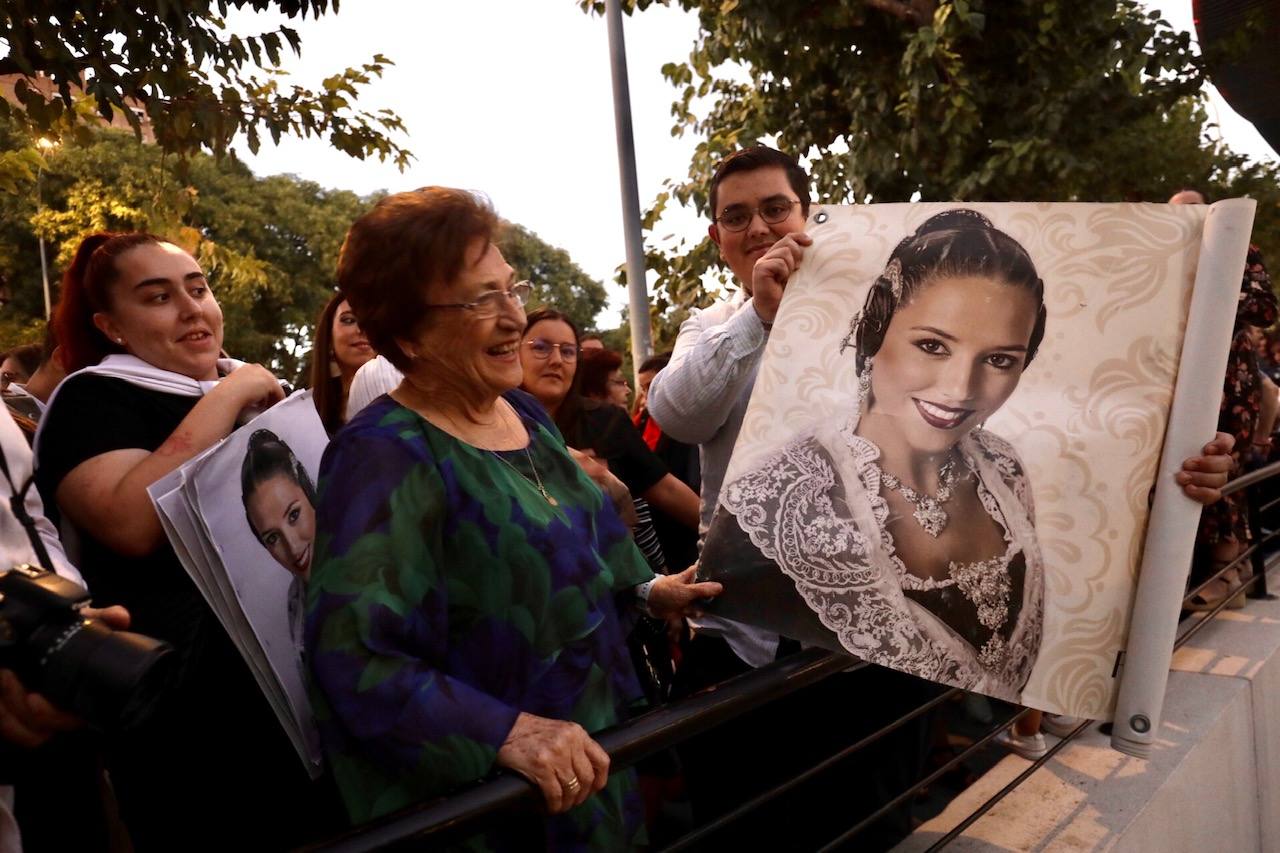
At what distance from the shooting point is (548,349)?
11.6ft

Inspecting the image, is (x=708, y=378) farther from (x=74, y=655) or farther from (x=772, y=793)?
(x=74, y=655)

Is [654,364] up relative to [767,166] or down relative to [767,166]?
down

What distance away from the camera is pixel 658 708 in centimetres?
164

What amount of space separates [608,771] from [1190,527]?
35.1 inches

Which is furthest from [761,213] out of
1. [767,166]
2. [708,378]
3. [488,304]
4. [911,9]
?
[911,9]

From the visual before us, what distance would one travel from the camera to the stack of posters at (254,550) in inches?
66.4

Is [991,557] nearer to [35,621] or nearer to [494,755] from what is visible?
[494,755]

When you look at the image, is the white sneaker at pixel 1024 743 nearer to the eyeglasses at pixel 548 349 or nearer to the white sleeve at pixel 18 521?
the eyeglasses at pixel 548 349

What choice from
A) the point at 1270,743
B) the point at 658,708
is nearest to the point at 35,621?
the point at 658,708

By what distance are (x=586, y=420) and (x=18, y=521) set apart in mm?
2029

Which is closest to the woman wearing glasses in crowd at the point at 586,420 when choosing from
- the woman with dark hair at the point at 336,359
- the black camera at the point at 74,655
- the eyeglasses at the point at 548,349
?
the eyeglasses at the point at 548,349

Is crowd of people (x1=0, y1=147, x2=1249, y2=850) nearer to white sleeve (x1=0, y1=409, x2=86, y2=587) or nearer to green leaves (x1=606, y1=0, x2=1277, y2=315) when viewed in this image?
white sleeve (x1=0, y1=409, x2=86, y2=587)

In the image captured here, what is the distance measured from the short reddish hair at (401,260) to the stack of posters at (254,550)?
29cm

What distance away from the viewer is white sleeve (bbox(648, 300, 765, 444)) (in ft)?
7.30
